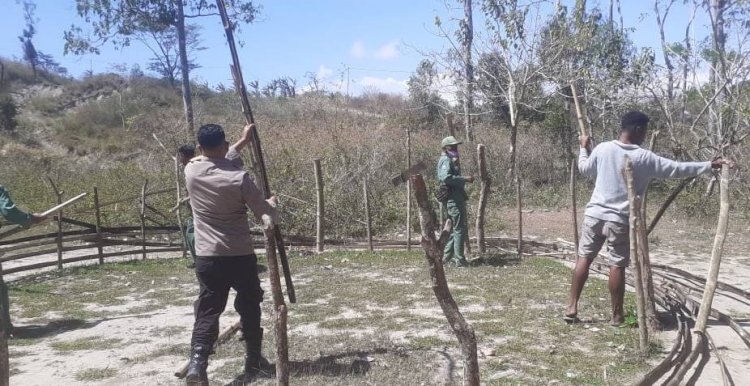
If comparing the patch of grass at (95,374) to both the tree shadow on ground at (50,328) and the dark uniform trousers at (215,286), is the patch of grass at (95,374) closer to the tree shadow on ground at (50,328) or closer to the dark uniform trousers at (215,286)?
the dark uniform trousers at (215,286)

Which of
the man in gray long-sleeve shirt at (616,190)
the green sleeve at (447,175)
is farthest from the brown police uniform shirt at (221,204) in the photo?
the green sleeve at (447,175)

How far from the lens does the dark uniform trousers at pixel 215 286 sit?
148 inches

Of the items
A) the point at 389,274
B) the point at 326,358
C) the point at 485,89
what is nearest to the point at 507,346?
the point at 326,358

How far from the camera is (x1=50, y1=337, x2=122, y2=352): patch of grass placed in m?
5.10

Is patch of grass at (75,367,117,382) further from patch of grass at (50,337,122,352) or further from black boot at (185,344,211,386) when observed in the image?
black boot at (185,344,211,386)

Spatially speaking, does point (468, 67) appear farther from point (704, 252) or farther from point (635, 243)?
point (635, 243)

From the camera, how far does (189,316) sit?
238 inches

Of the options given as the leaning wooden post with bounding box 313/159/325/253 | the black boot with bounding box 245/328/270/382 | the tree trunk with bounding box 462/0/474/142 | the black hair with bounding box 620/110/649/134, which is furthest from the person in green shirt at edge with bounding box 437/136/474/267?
the tree trunk with bounding box 462/0/474/142

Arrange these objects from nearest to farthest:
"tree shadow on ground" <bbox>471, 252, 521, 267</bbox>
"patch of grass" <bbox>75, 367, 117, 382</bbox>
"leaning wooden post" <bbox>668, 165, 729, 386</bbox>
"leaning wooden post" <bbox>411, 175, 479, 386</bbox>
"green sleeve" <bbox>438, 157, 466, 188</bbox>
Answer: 1. "leaning wooden post" <bbox>411, 175, 479, 386</bbox>
2. "leaning wooden post" <bbox>668, 165, 729, 386</bbox>
3. "patch of grass" <bbox>75, 367, 117, 382</bbox>
4. "green sleeve" <bbox>438, 157, 466, 188</bbox>
5. "tree shadow on ground" <bbox>471, 252, 521, 267</bbox>

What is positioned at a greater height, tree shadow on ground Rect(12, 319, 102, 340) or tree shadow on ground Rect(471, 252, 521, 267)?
tree shadow on ground Rect(471, 252, 521, 267)

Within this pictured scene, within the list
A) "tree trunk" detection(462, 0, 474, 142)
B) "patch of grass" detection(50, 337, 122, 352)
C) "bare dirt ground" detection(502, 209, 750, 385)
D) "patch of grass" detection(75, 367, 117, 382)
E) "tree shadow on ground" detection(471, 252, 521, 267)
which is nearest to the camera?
"bare dirt ground" detection(502, 209, 750, 385)

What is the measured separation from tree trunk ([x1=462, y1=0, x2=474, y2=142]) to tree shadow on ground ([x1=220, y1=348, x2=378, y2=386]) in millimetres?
11410

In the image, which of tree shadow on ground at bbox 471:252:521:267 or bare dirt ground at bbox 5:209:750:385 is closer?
bare dirt ground at bbox 5:209:750:385

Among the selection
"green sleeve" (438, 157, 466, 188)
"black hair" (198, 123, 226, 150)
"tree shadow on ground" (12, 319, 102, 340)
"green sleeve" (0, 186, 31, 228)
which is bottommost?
"tree shadow on ground" (12, 319, 102, 340)
